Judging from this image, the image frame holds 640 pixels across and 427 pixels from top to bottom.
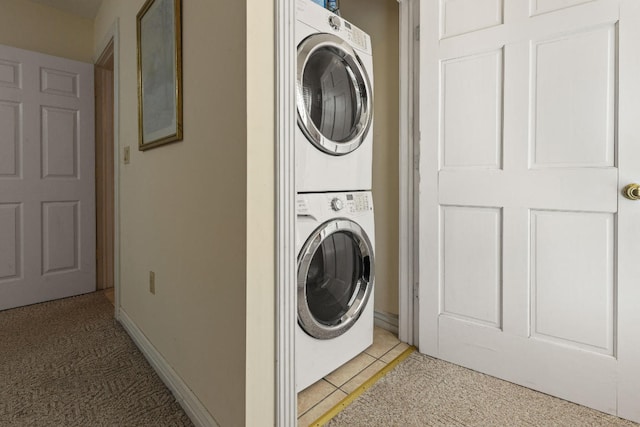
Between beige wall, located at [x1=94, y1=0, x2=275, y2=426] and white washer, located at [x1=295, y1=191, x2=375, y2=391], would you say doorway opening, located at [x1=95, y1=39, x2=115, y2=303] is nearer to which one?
beige wall, located at [x1=94, y1=0, x2=275, y2=426]

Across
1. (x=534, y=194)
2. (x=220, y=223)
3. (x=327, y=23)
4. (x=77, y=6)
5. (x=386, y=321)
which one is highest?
(x=77, y=6)

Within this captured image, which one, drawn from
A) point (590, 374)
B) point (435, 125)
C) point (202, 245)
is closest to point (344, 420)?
point (202, 245)

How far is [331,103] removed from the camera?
5.22 ft

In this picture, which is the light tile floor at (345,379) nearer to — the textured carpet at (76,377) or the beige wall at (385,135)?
the beige wall at (385,135)

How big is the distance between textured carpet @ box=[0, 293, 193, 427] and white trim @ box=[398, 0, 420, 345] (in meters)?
Result: 1.23

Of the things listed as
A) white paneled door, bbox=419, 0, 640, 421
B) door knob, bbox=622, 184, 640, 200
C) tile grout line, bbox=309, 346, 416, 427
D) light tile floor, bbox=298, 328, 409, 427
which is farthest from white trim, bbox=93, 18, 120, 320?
door knob, bbox=622, 184, 640, 200

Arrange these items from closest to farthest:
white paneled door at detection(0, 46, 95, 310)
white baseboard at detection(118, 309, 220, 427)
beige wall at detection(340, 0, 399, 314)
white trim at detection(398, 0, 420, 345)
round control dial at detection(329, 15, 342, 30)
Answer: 1. white baseboard at detection(118, 309, 220, 427)
2. round control dial at detection(329, 15, 342, 30)
3. white trim at detection(398, 0, 420, 345)
4. beige wall at detection(340, 0, 399, 314)
5. white paneled door at detection(0, 46, 95, 310)

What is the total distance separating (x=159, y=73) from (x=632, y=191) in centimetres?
203

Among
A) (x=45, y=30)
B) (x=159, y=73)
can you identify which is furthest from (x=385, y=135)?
(x=45, y=30)

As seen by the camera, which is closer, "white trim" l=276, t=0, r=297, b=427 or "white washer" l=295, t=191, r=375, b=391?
"white trim" l=276, t=0, r=297, b=427

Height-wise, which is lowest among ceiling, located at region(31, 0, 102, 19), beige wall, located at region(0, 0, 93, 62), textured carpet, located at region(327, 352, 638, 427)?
textured carpet, located at region(327, 352, 638, 427)

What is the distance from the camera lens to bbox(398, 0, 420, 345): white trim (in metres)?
1.85

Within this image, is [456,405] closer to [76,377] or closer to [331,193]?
[331,193]

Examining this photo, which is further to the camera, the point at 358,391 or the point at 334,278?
the point at 334,278
